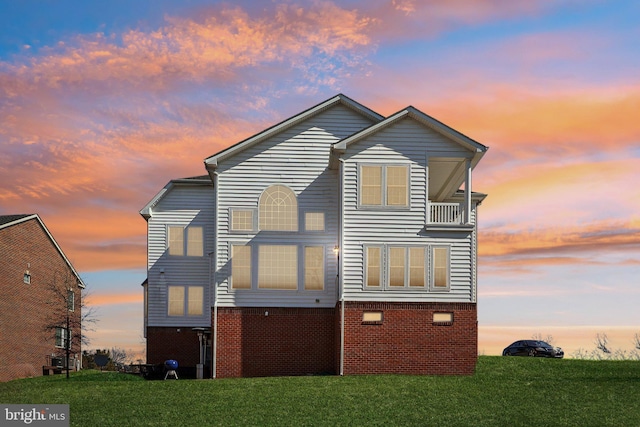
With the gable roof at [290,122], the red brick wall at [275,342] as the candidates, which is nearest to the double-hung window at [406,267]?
the red brick wall at [275,342]

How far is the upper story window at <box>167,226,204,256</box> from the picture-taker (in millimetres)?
44000

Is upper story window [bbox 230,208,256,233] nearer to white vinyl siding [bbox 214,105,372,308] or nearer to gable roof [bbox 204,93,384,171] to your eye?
white vinyl siding [bbox 214,105,372,308]

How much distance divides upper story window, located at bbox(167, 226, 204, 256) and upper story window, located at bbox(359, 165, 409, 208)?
35.9 feet

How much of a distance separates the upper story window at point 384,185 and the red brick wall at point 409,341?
4.28 m

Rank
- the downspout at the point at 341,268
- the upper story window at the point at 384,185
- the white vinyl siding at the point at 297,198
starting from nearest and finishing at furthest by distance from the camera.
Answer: the downspout at the point at 341,268 < the upper story window at the point at 384,185 < the white vinyl siding at the point at 297,198

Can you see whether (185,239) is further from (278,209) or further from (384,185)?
(384,185)

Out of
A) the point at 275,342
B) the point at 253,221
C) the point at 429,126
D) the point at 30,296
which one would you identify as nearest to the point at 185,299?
the point at 275,342

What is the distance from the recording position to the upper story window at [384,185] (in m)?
36.6

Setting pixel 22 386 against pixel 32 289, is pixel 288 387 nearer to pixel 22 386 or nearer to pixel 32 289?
pixel 22 386

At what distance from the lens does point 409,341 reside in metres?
36.0

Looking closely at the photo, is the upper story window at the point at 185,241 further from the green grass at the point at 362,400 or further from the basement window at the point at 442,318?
the basement window at the point at 442,318

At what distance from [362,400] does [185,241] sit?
17.6 meters

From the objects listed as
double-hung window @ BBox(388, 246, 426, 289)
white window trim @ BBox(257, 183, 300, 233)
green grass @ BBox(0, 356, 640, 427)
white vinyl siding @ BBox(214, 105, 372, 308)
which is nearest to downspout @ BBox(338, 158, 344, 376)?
white vinyl siding @ BBox(214, 105, 372, 308)

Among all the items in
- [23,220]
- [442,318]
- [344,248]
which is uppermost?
[23,220]
